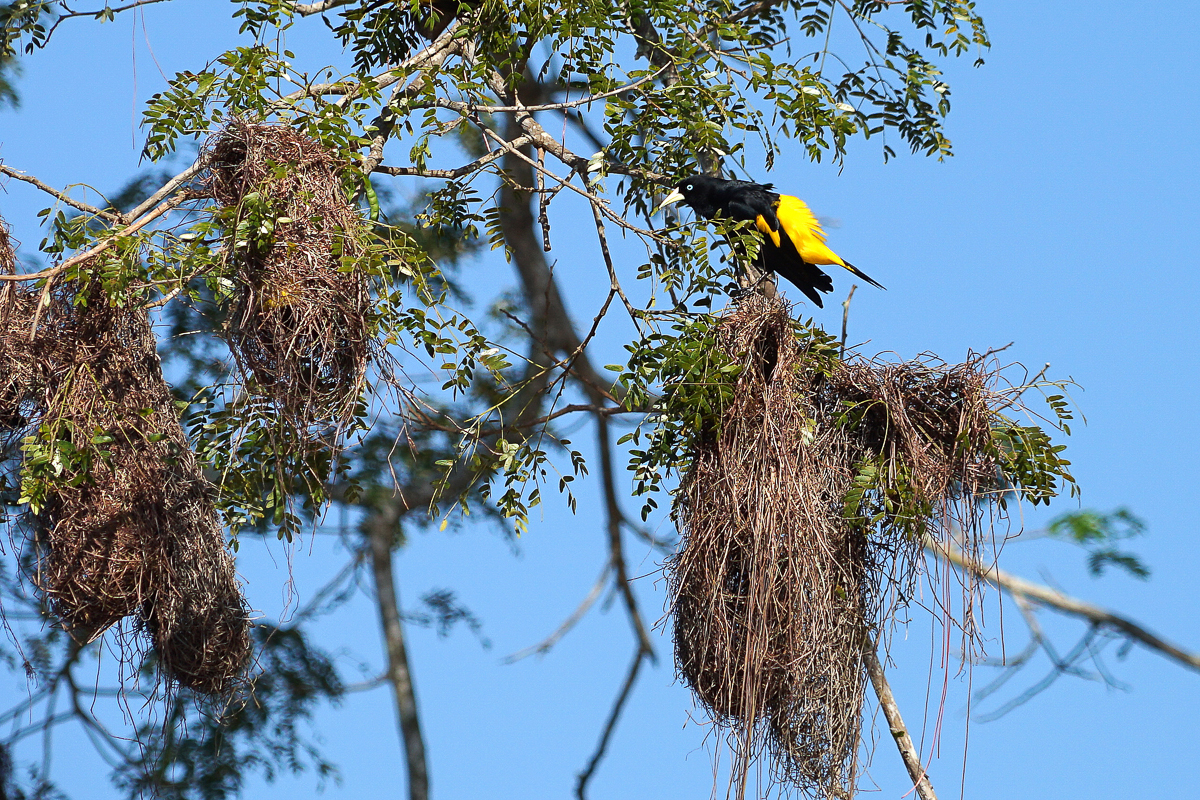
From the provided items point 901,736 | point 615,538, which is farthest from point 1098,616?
point 615,538

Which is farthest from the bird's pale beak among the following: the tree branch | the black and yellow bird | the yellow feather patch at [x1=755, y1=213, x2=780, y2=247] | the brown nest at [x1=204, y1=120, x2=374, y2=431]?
the tree branch

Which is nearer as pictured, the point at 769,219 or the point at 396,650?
the point at 769,219

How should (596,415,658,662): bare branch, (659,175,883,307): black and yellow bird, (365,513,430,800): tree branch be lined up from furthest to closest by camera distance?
(365,513,430,800): tree branch
(596,415,658,662): bare branch
(659,175,883,307): black and yellow bird

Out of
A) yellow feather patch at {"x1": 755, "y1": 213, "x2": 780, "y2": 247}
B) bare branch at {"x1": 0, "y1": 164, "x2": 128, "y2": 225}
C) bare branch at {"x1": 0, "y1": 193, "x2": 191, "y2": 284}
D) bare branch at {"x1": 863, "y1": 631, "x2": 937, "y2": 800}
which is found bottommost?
bare branch at {"x1": 863, "y1": 631, "x2": 937, "y2": 800}

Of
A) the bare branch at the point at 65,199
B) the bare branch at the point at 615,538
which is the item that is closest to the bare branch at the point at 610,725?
the bare branch at the point at 615,538

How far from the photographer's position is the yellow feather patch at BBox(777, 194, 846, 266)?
3701 mm

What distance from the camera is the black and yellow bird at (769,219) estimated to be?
3.59 metres

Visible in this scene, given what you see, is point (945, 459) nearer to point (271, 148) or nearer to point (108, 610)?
point (271, 148)

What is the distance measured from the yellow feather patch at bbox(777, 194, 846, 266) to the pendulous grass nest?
748 mm

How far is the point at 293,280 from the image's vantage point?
8.68 feet

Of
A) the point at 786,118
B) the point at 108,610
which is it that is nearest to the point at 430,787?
the point at 108,610

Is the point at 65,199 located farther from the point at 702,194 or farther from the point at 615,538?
the point at 615,538

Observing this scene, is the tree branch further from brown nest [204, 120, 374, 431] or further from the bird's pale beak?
brown nest [204, 120, 374, 431]

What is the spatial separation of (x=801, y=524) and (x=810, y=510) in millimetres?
49
